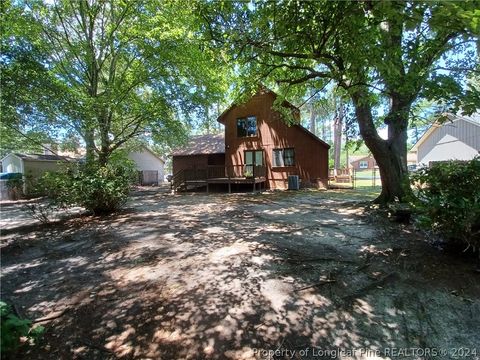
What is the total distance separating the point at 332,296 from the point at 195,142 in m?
20.7


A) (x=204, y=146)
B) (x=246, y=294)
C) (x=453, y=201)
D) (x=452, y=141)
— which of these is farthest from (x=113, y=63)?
(x=452, y=141)

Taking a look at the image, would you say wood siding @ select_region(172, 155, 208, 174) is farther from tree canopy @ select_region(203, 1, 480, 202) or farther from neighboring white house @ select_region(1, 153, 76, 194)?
tree canopy @ select_region(203, 1, 480, 202)

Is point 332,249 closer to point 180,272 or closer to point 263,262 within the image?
point 263,262

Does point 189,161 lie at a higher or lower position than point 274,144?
lower

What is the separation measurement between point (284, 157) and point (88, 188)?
41.0ft

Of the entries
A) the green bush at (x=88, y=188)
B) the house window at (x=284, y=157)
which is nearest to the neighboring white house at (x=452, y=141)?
the house window at (x=284, y=157)

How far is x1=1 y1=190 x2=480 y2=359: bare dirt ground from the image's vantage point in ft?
9.61

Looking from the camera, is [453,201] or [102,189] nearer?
→ [453,201]

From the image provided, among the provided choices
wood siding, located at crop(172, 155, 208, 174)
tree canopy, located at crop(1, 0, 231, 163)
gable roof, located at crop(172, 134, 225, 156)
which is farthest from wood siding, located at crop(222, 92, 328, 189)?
tree canopy, located at crop(1, 0, 231, 163)

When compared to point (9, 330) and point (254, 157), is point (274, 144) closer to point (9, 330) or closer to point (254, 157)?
point (254, 157)

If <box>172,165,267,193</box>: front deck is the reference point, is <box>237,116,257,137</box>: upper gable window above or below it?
above

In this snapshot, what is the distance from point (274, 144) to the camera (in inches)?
746

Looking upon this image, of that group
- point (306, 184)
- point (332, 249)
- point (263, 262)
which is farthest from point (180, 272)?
point (306, 184)

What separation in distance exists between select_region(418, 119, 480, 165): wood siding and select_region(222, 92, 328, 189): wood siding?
338 inches
